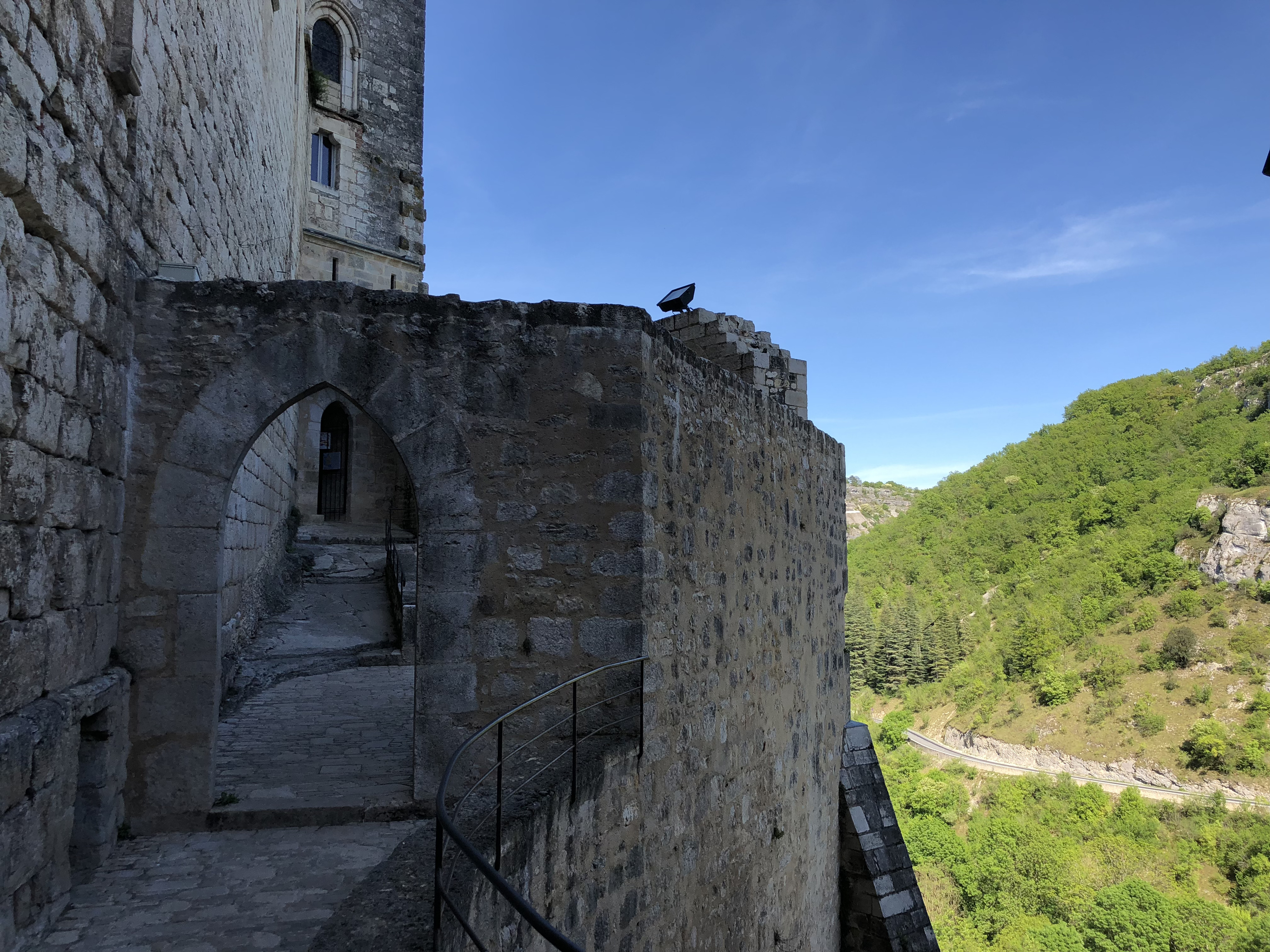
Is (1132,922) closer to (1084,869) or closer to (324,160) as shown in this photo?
(1084,869)

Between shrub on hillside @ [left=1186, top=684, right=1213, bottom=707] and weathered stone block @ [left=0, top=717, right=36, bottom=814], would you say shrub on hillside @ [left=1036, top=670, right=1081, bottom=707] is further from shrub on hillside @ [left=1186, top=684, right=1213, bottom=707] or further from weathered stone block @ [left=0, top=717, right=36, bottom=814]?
weathered stone block @ [left=0, top=717, right=36, bottom=814]

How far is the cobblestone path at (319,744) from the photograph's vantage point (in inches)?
163

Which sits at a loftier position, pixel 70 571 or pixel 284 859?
pixel 70 571

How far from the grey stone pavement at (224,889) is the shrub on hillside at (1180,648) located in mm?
52333

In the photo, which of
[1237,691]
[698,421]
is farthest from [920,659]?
[698,421]

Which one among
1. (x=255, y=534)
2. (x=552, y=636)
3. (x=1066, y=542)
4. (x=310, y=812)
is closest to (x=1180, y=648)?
(x=1066, y=542)

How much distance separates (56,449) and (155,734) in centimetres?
157

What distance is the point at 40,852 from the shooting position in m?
2.83

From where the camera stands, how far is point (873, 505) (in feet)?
364

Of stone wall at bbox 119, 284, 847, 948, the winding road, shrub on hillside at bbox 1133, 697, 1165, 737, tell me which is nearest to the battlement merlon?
stone wall at bbox 119, 284, 847, 948

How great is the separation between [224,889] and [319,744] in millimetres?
1946

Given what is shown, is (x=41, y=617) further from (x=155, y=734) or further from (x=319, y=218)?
(x=319, y=218)

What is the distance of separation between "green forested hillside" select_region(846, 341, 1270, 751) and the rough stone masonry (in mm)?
46044

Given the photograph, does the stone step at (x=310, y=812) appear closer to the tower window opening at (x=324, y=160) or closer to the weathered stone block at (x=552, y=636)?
the weathered stone block at (x=552, y=636)
